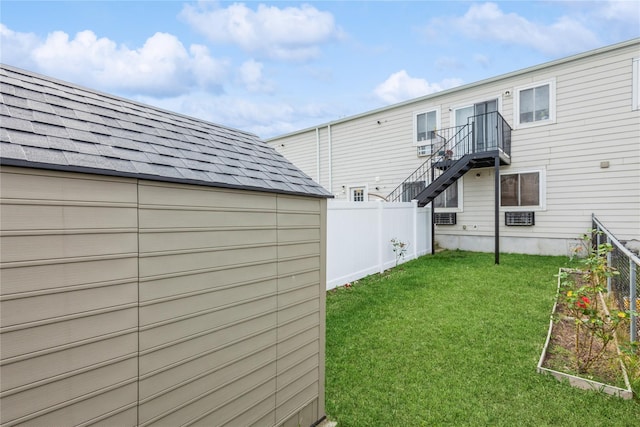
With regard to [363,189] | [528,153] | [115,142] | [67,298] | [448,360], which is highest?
[528,153]

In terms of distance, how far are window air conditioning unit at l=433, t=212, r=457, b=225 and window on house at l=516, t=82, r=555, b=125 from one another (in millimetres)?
3370

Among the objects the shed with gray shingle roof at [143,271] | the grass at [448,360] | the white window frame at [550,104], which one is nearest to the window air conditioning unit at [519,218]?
the white window frame at [550,104]

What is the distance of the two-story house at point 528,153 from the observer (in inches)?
322

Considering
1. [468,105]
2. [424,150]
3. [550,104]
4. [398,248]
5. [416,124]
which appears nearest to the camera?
[398,248]

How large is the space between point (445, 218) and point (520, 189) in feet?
7.66

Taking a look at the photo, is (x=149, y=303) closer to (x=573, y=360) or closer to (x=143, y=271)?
(x=143, y=271)

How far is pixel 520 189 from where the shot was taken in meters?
9.55

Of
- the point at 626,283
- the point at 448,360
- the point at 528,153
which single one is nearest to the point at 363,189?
the point at 528,153

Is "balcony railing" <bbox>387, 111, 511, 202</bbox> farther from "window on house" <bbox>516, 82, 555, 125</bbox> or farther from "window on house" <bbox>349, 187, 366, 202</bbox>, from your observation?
"window on house" <bbox>349, 187, 366, 202</bbox>

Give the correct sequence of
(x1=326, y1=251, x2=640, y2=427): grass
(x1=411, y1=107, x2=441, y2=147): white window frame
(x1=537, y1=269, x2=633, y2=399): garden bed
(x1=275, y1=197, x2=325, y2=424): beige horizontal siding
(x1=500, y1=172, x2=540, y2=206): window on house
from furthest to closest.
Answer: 1. (x1=411, y1=107, x2=441, y2=147): white window frame
2. (x1=500, y1=172, x2=540, y2=206): window on house
3. (x1=537, y1=269, x2=633, y2=399): garden bed
4. (x1=326, y1=251, x2=640, y2=427): grass
5. (x1=275, y1=197, x2=325, y2=424): beige horizontal siding

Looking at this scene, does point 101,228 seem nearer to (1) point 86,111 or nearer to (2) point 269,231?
(1) point 86,111

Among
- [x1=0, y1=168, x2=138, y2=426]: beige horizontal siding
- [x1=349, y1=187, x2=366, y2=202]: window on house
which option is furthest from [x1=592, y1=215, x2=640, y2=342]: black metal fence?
[x1=349, y1=187, x2=366, y2=202]: window on house

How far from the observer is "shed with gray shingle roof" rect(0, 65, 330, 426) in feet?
4.06

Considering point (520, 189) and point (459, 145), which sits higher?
point (459, 145)
